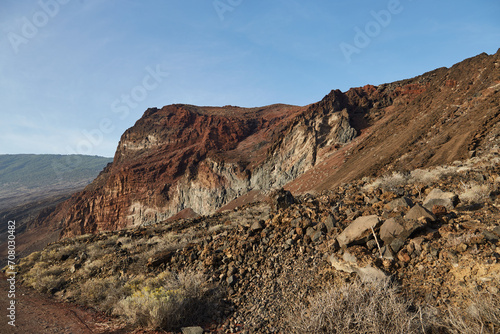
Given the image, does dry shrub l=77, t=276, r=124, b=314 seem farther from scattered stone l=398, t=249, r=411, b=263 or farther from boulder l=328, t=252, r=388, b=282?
scattered stone l=398, t=249, r=411, b=263

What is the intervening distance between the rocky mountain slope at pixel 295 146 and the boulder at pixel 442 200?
10193mm

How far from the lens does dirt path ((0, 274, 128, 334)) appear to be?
4800mm

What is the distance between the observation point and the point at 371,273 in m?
3.71

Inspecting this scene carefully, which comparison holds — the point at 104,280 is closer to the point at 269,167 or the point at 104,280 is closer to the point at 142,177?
the point at 269,167

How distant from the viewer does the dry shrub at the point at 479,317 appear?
95.2 inches

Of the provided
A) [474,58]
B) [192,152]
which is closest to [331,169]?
[474,58]

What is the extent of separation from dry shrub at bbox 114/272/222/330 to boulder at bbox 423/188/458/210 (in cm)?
484

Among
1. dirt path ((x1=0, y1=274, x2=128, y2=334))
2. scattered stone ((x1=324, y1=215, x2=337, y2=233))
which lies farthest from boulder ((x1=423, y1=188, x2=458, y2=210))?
dirt path ((x1=0, y1=274, x2=128, y2=334))

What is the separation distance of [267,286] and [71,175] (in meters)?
228

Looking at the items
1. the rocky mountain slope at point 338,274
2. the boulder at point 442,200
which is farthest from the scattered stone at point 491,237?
the boulder at point 442,200

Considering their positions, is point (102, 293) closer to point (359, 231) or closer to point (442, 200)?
point (359, 231)

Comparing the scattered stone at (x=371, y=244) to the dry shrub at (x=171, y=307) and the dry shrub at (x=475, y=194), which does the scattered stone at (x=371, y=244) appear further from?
the dry shrub at (x=171, y=307)

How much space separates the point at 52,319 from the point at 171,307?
3.14 metres

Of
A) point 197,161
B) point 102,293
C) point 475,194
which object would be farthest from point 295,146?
point 102,293
